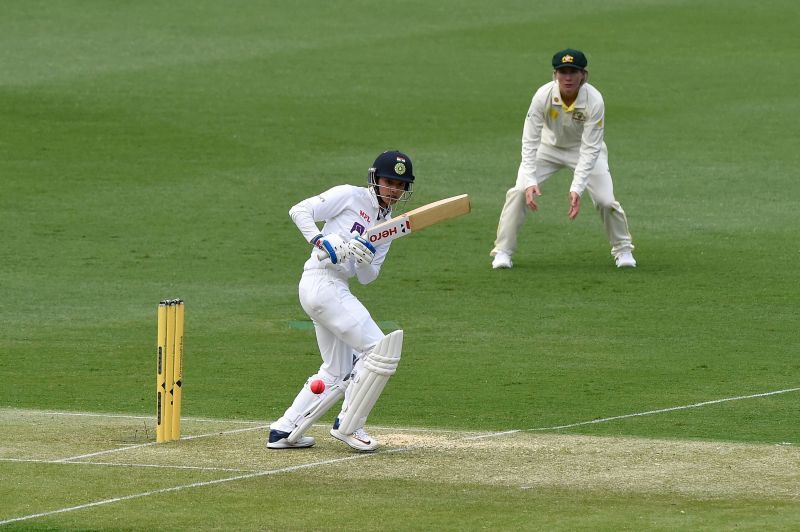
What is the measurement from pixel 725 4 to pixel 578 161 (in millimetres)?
18558

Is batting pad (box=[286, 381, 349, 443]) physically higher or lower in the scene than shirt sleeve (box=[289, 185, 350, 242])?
lower

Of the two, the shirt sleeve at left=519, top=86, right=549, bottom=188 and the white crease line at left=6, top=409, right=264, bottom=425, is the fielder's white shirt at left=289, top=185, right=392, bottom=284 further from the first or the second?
the shirt sleeve at left=519, top=86, right=549, bottom=188

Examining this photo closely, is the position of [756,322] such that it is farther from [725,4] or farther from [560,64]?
[725,4]

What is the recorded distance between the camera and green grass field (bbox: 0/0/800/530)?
905 centimetres

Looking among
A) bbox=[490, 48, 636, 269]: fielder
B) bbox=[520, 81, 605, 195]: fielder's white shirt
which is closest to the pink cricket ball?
bbox=[490, 48, 636, 269]: fielder

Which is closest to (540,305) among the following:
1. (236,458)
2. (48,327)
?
(48,327)

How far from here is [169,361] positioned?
10.1 meters

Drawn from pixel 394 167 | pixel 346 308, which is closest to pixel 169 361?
pixel 346 308

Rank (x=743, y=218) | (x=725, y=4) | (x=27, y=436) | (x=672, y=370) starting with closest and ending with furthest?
(x=27, y=436)
(x=672, y=370)
(x=743, y=218)
(x=725, y=4)

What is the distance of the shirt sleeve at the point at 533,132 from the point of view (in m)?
16.2

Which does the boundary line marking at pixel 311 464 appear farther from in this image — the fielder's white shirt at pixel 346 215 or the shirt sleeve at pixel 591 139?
the shirt sleeve at pixel 591 139

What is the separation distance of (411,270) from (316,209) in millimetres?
7629

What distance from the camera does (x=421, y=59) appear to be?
28.9 m

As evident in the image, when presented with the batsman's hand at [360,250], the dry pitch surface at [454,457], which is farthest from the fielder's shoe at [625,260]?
the batsman's hand at [360,250]
